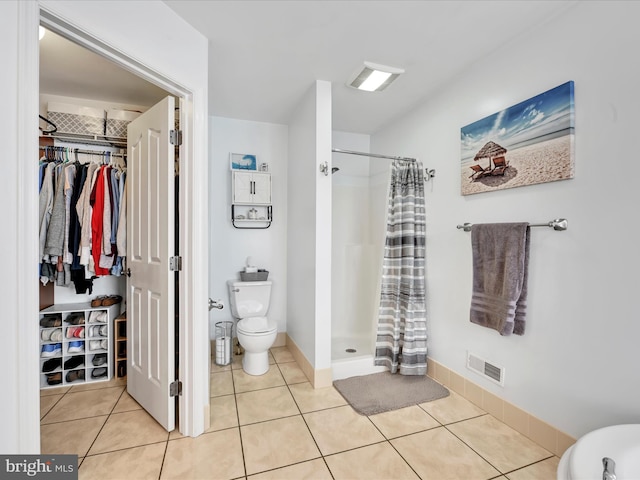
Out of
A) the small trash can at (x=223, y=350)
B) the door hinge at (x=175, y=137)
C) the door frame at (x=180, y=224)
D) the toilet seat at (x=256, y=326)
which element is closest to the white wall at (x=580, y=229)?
the toilet seat at (x=256, y=326)

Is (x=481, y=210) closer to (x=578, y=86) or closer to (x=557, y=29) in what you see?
(x=578, y=86)

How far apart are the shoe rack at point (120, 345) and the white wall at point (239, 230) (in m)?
0.75

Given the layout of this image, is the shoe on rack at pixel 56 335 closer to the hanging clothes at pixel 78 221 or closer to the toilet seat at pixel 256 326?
the hanging clothes at pixel 78 221

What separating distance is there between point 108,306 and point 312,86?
2.42 metres

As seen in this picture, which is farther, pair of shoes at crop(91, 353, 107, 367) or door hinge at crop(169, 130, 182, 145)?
pair of shoes at crop(91, 353, 107, 367)

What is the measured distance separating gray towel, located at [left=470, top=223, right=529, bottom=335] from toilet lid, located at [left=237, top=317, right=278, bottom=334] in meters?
1.57

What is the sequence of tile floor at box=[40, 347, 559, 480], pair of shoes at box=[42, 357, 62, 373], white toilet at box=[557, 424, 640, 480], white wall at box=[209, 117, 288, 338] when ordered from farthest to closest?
white wall at box=[209, 117, 288, 338] < pair of shoes at box=[42, 357, 62, 373] < tile floor at box=[40, 347, 559, 480] < white toilet at box=[557, 424, 640, 480]

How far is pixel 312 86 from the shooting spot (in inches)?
93.0

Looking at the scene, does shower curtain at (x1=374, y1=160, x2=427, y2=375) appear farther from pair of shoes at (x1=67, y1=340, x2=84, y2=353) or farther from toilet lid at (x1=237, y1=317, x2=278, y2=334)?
pair of shoes at (x1=67, y1=340, x2=84, y2=353)

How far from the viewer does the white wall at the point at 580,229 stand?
1.33 meters

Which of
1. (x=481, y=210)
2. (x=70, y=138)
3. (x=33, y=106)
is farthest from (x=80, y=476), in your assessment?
(x=481, y=210)

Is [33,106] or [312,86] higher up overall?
[312,86]

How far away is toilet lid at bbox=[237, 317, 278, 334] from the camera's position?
2.52 meters

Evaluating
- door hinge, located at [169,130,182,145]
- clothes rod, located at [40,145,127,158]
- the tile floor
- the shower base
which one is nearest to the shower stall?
the shower base
